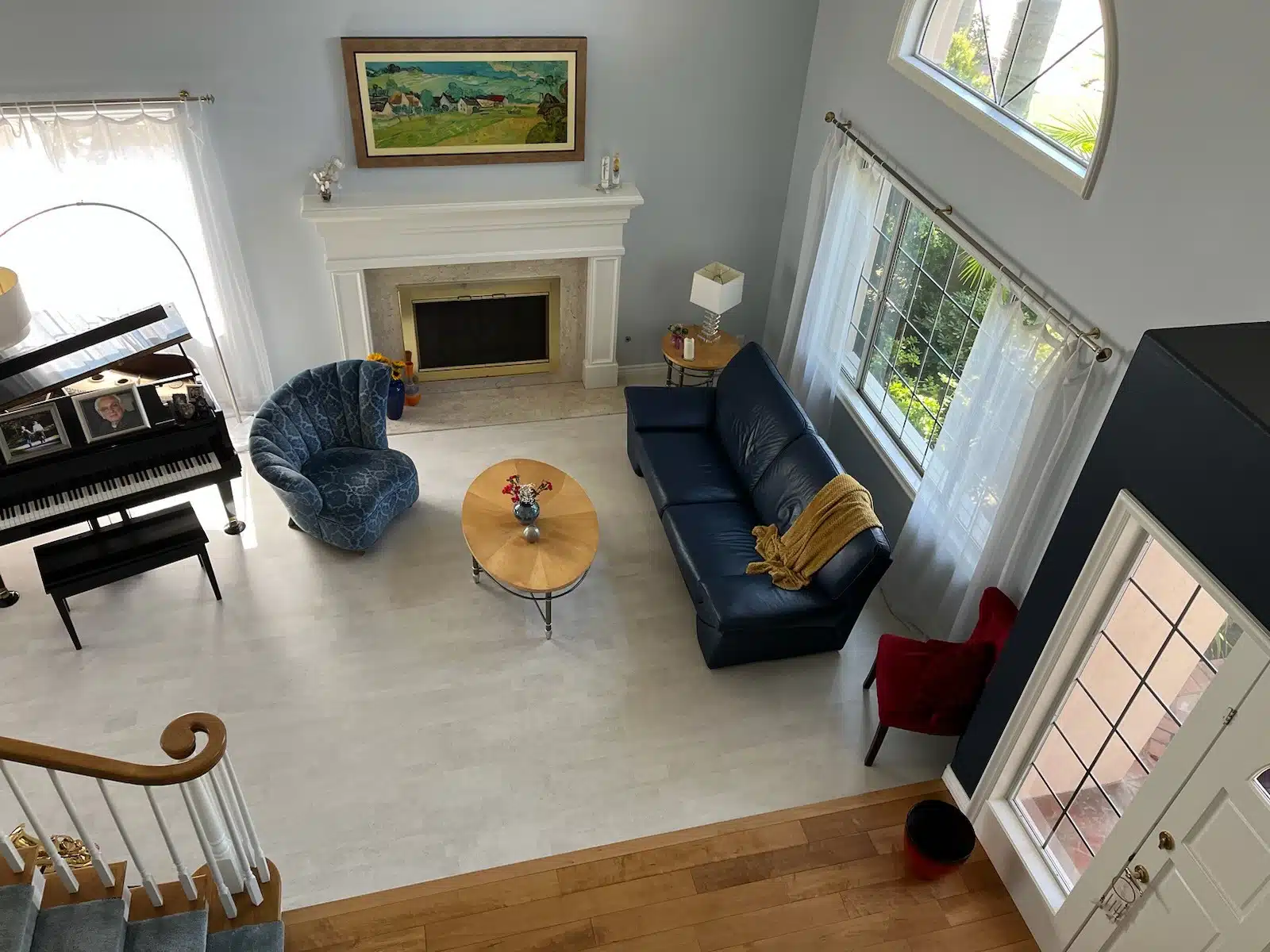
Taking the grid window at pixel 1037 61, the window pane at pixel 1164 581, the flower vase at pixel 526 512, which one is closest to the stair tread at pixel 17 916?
the flower vase at pixel 526 512

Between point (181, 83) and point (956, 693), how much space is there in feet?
18.1

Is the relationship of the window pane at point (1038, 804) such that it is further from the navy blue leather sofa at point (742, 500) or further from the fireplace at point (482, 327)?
the fireplace at point (482, 327)

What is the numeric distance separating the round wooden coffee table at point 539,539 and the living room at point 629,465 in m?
0.03

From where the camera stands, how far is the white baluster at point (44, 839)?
301cm

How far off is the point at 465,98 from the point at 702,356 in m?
2.40

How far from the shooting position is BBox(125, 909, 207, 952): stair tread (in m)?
3.42

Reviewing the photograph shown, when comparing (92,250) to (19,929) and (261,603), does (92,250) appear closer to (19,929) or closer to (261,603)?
(261,603)

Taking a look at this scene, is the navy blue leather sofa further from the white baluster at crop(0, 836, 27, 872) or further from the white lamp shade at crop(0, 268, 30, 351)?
the white lamp shade at crop(0, 268, 30, 351)

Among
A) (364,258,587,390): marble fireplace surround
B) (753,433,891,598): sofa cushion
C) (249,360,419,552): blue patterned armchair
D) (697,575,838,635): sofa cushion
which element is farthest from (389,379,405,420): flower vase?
(697,575,838,635): sofa cushion

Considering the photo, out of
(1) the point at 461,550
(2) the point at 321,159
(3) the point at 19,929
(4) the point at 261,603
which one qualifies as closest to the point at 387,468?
(1) the point at 461,550

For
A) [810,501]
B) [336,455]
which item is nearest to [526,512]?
[336,455]

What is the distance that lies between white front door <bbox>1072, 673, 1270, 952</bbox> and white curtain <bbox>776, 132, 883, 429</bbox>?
3674 millimetres

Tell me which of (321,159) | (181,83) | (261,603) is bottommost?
(261,603)

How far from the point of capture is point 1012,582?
4801 millimetres
